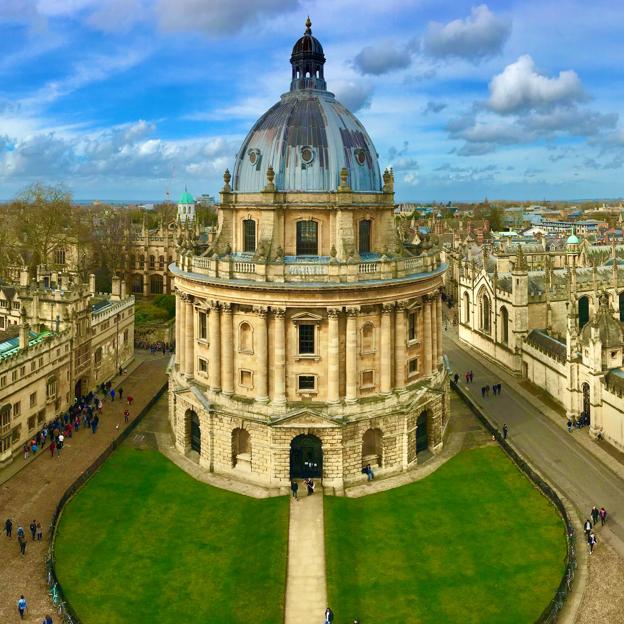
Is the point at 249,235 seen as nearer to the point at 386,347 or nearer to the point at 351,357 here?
the point at 351,357

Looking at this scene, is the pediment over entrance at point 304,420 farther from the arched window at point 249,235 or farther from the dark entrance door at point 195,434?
the arched window at point 249,235

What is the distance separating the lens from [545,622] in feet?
86.4

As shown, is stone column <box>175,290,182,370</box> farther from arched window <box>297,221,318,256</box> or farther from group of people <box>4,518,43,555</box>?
group of people <box>4,518,43,555</box>

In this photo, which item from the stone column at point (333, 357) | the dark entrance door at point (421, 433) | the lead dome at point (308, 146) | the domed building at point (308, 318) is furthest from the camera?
the dark entrance door at point (421, 433)

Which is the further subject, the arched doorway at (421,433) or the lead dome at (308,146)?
the arched doorway at (421,433)

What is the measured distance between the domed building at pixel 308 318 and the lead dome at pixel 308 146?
0.30 ft

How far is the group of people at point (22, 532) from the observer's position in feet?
105

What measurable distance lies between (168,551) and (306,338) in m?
14.3

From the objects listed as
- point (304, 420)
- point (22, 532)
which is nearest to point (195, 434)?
point (304, 420)

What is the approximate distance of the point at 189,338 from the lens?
43250 mm

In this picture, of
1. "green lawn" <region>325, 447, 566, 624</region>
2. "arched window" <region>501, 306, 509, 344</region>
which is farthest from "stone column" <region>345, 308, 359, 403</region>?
"arched window" <region>501, 306, 509, 344</region>

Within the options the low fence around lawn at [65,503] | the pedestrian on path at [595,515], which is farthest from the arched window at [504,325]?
the low fence around lawn at [65,503]

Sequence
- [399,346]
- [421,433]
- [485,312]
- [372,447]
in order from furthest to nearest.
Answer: [485,312]
[421,433]
[372,447]
[399,346]

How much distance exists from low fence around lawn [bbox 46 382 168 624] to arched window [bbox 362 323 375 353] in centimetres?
1849
